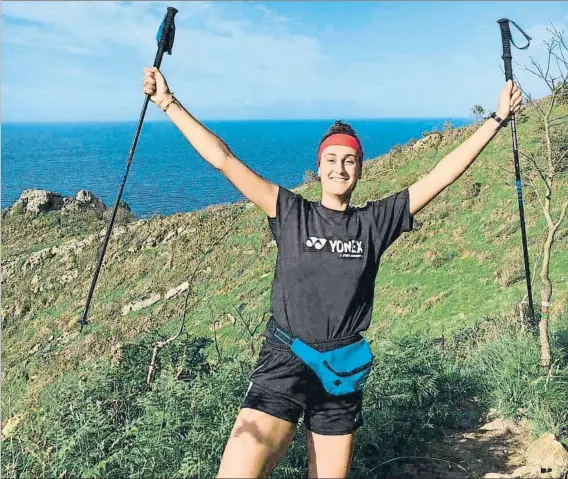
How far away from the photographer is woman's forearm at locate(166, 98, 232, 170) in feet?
8.86

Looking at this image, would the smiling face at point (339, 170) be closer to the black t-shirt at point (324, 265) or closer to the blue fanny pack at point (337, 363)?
the black t-shirt at point (324, 265)

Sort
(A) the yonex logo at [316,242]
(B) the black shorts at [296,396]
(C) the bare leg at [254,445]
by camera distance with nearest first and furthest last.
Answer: (C) the bare leg at [254,445] → (B) the black shorts at [296,396] → (A) the yonex logo at [316,242]

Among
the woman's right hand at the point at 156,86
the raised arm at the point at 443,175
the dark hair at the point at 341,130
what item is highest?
the woman's right hand at the point at 156,86

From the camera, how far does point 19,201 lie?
4366cm

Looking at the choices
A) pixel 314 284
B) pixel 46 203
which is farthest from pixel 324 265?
pixel 46 203

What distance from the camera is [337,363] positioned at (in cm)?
270

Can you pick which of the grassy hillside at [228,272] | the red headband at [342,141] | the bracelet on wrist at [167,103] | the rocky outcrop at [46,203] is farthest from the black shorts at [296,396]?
the rocky outcrop at [46,203]

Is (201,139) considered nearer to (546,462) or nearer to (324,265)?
(324,265)

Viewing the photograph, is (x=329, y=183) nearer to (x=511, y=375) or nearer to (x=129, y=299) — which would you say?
(x=511, y=375)

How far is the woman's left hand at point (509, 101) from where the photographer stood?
3217 mm

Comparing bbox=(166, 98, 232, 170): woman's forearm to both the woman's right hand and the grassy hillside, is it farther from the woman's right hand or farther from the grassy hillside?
the grassy hillside

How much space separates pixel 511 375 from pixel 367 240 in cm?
274

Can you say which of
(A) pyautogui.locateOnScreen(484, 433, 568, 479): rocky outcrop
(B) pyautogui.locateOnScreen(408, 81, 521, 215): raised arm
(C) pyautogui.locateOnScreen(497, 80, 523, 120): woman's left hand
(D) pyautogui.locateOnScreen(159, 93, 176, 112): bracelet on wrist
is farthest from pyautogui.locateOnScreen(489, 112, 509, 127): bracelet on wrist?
(A) pyautogui.locateOnScreen(484, 433, 568, 479): rocky outcrop

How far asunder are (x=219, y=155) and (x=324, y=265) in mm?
669
